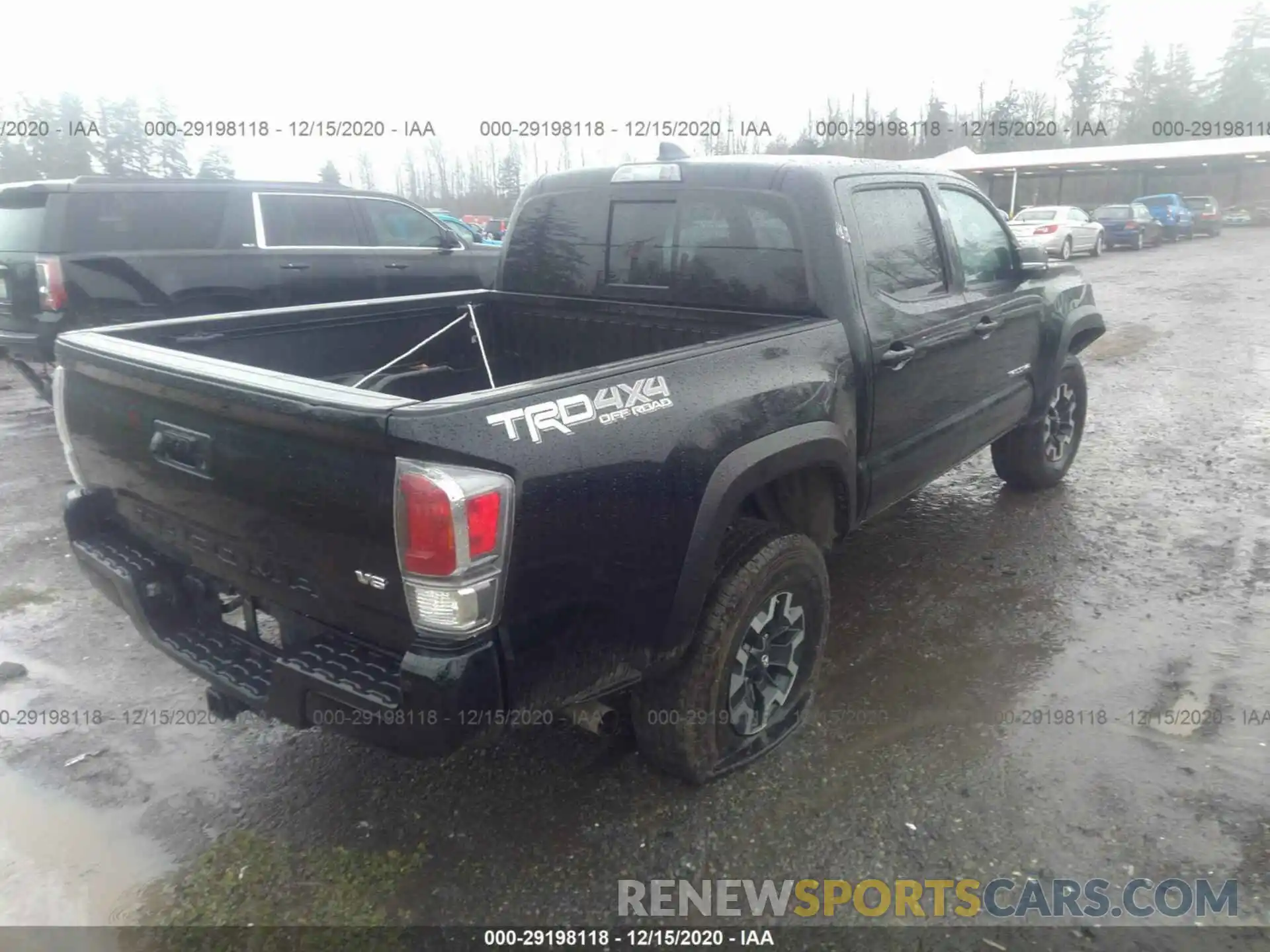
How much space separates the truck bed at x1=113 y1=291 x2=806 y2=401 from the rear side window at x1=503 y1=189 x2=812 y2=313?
88 millimetres

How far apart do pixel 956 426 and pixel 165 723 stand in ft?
11.8

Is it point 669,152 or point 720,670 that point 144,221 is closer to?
point 669,152

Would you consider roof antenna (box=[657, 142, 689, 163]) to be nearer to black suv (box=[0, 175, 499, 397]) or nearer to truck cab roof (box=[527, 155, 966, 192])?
truck cab roof (box=[527, 155, 966, 192])

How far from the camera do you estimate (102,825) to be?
2869 mm

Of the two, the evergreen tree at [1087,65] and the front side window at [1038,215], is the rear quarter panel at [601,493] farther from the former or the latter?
the evergreen tree at [1087,65]

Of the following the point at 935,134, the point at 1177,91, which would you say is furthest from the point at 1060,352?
the point at 1177,91

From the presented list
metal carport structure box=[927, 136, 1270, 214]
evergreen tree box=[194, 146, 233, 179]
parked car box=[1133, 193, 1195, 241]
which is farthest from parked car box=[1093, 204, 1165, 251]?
evergreen tree box=[194, 146, 233, 179]

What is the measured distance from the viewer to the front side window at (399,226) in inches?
342

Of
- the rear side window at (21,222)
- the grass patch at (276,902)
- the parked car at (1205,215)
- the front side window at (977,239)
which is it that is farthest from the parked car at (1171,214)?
the grass patch at (276,902)

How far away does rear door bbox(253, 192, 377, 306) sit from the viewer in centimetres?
776

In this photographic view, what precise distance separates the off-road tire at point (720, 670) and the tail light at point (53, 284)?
5.85m

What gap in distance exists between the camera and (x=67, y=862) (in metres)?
2.72

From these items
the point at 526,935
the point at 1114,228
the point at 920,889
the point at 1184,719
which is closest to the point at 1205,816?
the point at 1184,719

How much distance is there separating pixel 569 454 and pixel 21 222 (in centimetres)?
666
